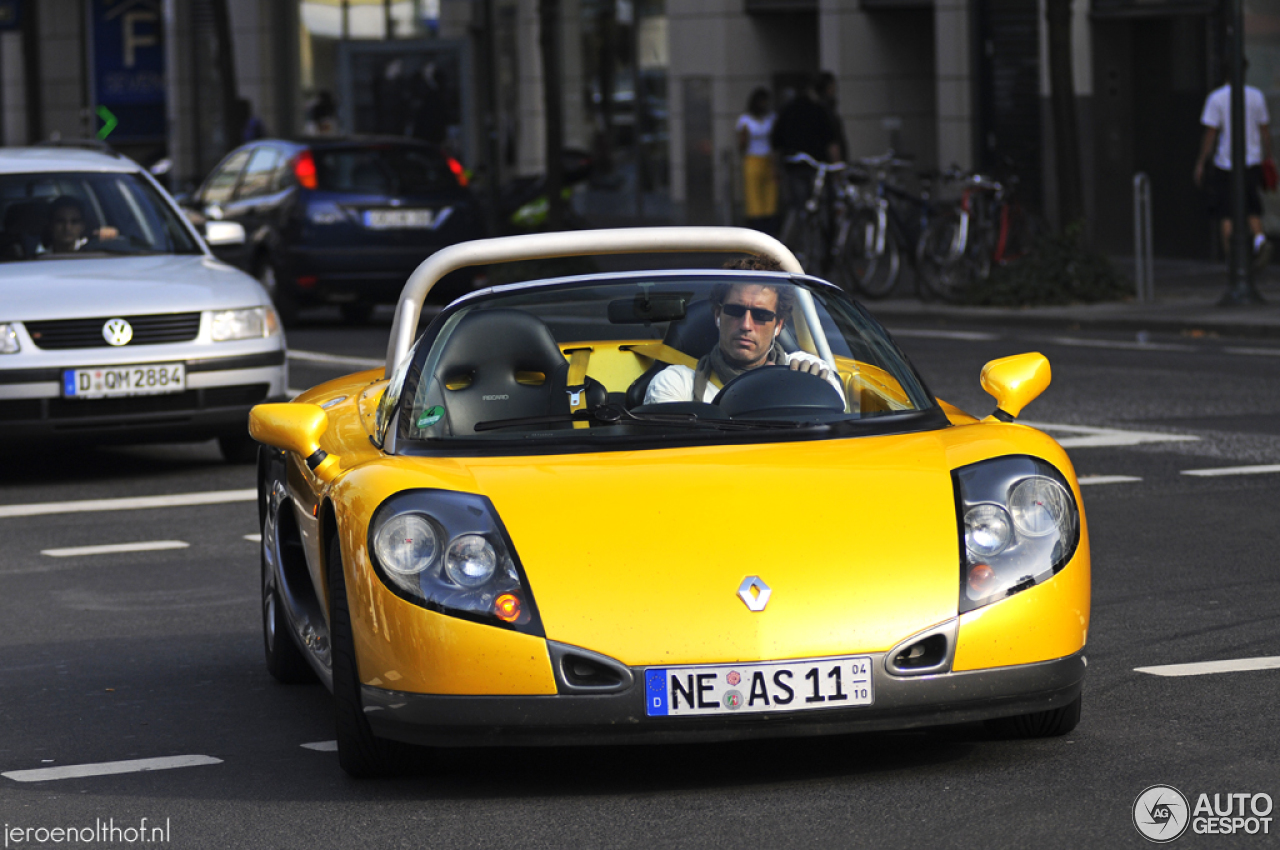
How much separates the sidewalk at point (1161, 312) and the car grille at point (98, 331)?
29.3 feet

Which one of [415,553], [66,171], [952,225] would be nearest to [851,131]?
[952,225]

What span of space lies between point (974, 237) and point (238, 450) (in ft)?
33.7

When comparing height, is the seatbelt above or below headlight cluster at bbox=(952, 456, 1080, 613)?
above

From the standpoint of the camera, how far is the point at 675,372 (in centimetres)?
577

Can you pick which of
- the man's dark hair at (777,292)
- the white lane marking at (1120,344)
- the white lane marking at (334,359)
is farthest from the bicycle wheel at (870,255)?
the man's dark hair at (777,292)

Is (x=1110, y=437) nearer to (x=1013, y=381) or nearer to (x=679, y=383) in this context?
(x=1013, y=381)

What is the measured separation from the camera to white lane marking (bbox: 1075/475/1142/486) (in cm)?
968

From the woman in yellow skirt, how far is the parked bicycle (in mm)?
3886

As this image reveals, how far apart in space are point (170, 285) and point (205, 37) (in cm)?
3545

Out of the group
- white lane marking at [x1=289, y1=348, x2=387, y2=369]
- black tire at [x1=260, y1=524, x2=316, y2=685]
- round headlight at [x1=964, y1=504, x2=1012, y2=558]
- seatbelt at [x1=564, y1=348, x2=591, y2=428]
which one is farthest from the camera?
white lane marking at [x1=289, y1=348, x2=387, y2=369]

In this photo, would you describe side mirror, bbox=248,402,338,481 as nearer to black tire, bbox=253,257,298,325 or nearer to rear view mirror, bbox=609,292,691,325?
rear view mirror, bbox=609,292,691,325

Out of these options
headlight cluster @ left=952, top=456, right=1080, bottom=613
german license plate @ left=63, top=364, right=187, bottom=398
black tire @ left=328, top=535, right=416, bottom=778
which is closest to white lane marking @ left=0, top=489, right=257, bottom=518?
german license plate @ left=63, top=364, right=187, bottom=398

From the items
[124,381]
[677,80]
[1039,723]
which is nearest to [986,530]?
[1039,723]

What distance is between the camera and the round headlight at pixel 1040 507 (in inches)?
191
